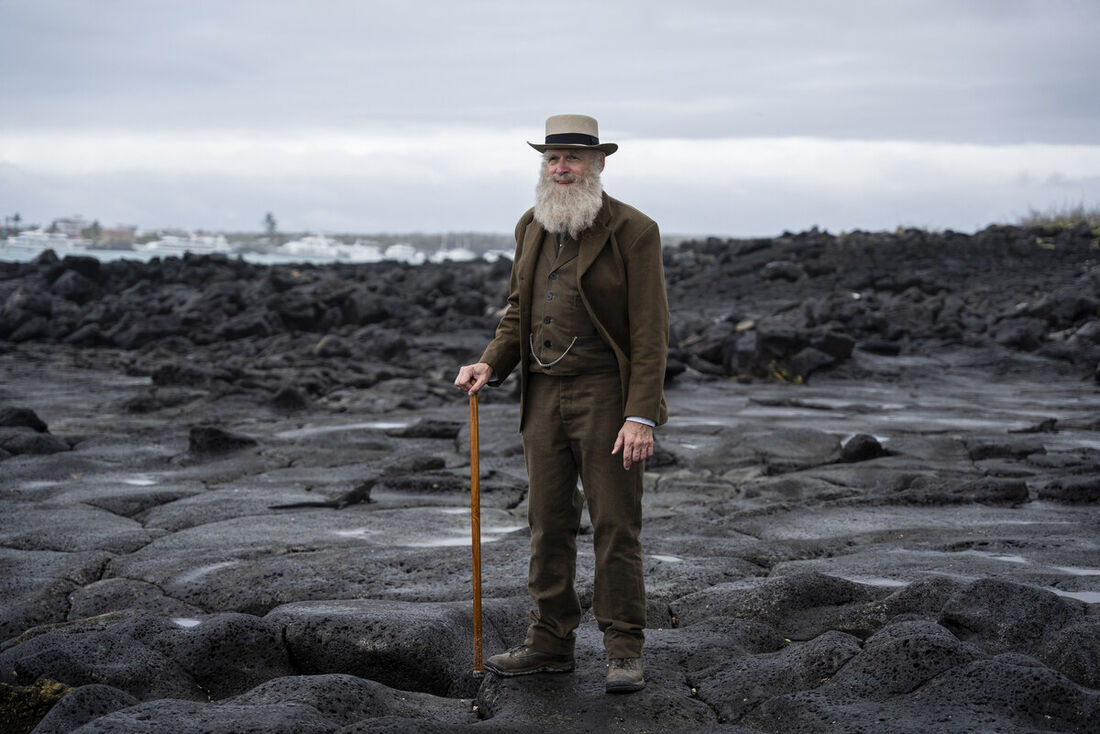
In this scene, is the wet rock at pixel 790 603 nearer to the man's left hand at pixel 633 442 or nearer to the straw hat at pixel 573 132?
the man's left hand at pixel 633 442

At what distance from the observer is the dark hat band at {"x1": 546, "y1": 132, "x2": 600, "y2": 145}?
4.37 metres

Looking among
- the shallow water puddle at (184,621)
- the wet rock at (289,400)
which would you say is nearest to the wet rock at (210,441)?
the wet rock at (289,400)

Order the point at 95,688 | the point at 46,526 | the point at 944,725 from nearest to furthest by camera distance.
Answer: the point at 944,725 → the point at 95,688 → the point at 46,526

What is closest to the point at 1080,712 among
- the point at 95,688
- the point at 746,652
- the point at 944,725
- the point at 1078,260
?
the point at 944,725

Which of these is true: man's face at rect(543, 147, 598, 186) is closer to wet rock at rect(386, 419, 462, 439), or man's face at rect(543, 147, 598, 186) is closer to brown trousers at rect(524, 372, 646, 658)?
brown trousers at rect(524, 372, 646, 658)

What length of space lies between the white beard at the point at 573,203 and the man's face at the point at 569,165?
0.7 inches

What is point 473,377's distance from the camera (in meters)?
4.68

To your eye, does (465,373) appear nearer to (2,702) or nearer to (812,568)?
(2,702)

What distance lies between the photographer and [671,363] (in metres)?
17.6

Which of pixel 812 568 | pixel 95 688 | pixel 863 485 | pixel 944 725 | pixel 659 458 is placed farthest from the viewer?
pixel 659 458

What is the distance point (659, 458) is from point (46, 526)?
551 cm

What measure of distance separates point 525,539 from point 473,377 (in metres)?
3.13

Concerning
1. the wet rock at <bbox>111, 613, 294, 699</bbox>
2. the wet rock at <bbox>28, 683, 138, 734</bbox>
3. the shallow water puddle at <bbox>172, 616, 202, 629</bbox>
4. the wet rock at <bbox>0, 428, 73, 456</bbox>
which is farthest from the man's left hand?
the wet rock at <bbox>0, 428, 73, 456</bbox>

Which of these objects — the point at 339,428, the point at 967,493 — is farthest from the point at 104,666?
the point at 339,428
